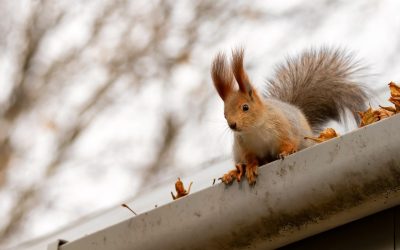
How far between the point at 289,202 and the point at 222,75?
2.24 ft

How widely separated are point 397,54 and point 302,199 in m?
1.38

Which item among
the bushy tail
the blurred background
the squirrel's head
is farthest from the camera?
the blurred background

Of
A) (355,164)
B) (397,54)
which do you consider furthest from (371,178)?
(397,54)

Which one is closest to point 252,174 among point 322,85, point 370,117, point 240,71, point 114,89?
point 370,117

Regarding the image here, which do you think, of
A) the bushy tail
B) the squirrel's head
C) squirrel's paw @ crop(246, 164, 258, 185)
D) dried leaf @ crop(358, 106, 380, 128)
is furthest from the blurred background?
squirrel's paw @ crop(246, 164, 258, 185)

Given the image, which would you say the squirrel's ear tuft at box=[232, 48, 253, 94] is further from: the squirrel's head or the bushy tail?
the bushy tail

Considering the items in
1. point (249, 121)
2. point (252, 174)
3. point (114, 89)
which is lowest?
point (252, 174)

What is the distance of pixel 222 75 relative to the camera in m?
2.35

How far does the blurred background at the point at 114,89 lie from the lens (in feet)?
11.9

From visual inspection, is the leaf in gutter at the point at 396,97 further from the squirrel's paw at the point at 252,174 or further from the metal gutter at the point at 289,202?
the squirrel's paw at the point at 252,174

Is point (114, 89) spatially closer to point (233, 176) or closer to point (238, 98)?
point (238, 98)

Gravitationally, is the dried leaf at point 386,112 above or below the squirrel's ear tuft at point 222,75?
below

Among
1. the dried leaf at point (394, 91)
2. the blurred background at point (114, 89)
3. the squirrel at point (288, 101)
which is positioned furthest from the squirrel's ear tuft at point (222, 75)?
the blurred background at point (114, 89)

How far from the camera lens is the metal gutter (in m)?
1.63
